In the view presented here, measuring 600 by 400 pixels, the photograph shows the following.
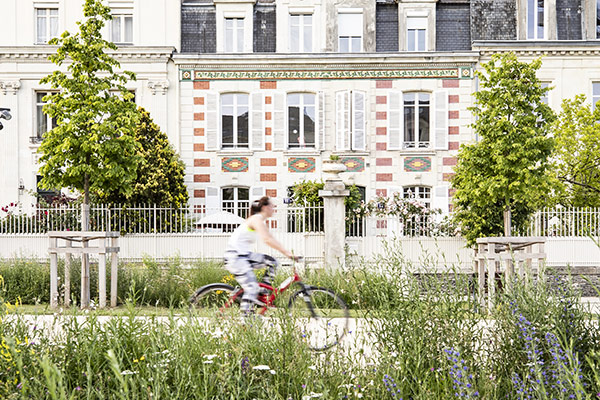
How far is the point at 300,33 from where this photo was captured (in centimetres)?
2261

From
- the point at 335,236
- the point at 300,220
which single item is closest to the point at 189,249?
the point at 300,220

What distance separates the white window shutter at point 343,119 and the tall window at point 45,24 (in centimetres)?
958

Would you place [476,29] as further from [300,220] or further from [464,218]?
[300,220]

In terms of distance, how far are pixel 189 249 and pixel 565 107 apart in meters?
12.0

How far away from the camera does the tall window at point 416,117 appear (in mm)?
22781

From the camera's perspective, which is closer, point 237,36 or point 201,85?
point 201,85

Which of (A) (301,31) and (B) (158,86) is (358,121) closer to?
(A) (301,31)

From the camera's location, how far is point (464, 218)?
54.7 ft

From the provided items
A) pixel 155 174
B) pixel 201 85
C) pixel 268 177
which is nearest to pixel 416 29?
pixel 268 177

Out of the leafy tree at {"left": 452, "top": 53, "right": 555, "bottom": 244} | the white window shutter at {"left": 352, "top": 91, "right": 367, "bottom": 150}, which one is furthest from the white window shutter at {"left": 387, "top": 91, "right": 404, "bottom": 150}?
the leafy tree at {"left": 452, "top": 53, "right": 555, "bottom": 244}

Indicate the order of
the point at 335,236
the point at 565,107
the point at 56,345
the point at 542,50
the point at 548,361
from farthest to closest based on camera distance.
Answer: the point at 542,50 < the point at 565,107 < the point at 335,236 < the point at 56,345 < the point at 548,361

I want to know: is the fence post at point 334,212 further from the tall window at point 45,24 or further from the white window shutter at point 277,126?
the tall window at point 45,24

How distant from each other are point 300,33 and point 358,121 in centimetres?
352

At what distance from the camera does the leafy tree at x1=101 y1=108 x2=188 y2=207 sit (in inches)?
750
